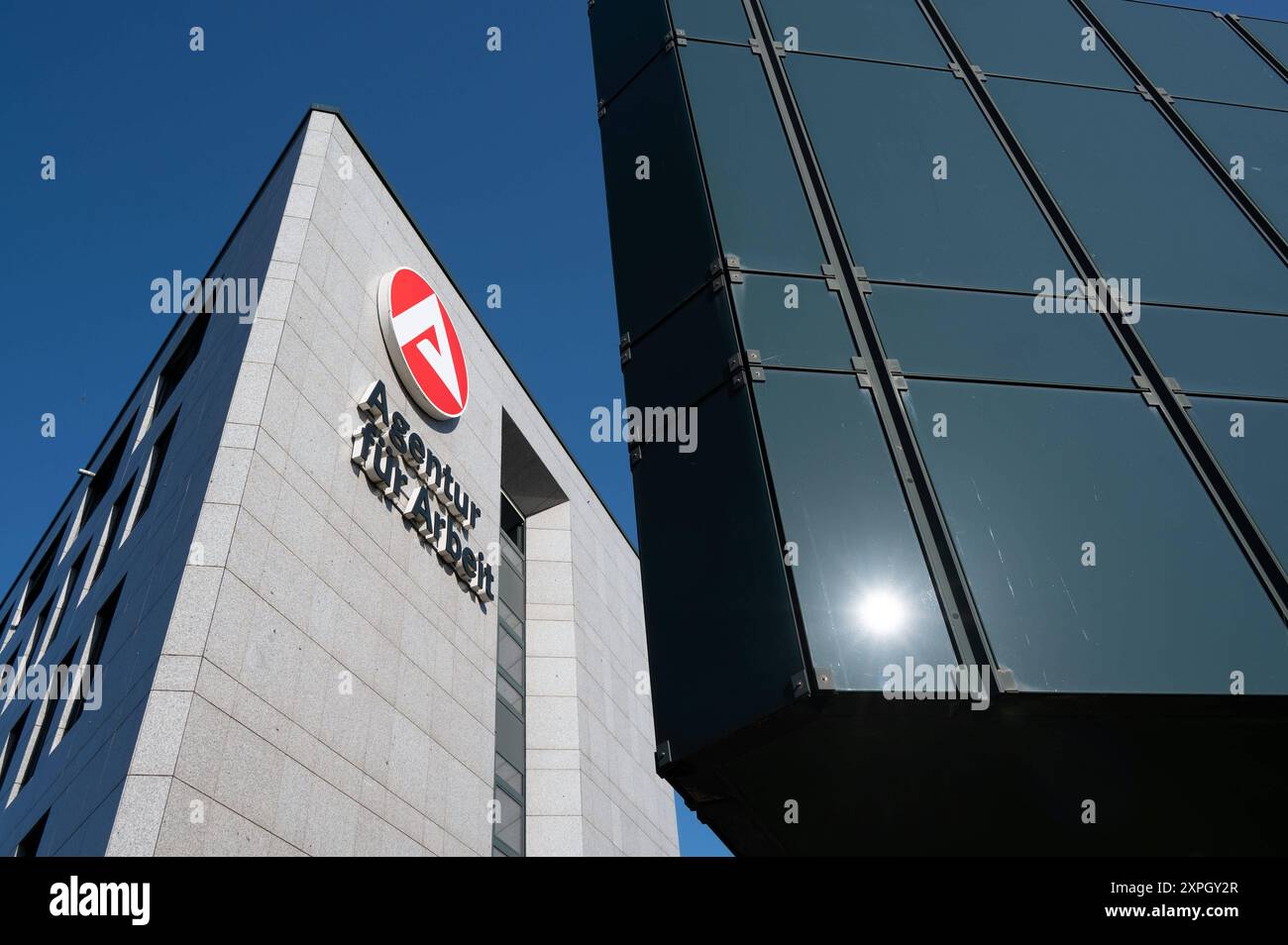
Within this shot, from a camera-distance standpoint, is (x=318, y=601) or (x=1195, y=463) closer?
(x=1195, y=463)

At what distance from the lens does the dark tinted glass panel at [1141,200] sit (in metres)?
8.16

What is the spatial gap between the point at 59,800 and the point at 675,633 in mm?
13943

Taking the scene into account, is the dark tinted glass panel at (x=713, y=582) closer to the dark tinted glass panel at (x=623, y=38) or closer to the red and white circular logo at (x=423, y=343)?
the dark tinted glass panel at (x=623, y=38)

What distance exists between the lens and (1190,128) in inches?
389

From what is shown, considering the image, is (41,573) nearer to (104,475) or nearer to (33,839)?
(104,475)

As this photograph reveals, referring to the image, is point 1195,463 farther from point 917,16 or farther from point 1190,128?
point 917,16

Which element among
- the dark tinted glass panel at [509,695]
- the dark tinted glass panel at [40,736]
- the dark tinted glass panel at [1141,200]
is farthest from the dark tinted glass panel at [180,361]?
the dark tinted glass panel at [1141,200]

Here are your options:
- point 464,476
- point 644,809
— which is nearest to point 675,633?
point 464,476

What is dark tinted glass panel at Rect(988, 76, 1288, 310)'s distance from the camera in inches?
321

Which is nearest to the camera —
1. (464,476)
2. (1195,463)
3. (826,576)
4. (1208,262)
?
(826,576)

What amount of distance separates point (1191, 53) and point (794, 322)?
791cm

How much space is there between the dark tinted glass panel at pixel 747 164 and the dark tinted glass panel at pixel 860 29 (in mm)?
842

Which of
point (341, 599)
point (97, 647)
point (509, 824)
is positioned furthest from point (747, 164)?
point (509, 824)
